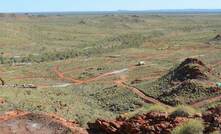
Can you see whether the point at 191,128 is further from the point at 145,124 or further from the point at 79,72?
the point at 79,72

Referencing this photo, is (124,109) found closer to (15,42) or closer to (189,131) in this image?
(189,131)

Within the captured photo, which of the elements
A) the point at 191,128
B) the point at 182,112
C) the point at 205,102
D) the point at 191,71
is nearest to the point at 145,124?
the point at 182,112

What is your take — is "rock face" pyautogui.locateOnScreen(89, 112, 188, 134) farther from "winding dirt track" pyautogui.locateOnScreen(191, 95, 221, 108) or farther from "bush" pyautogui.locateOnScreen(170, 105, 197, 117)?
"winding dirt track" pyautogui.locateOnScreen(191, 95, 221, 108)

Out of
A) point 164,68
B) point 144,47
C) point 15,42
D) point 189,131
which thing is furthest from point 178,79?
point 15,42

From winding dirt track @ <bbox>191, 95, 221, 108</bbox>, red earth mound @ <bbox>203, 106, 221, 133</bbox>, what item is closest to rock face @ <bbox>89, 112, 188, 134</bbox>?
red earth mound @ <bbox>203, 106, 221, 133</bbox>

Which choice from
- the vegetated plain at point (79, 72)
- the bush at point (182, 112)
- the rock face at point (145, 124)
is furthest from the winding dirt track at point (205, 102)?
the rock face at point (145, 124)

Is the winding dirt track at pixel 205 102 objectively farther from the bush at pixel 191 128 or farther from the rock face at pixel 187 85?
the bush at pixel 191 128

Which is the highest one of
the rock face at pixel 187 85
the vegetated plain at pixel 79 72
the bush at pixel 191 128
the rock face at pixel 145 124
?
the bush at pixel 191 128
